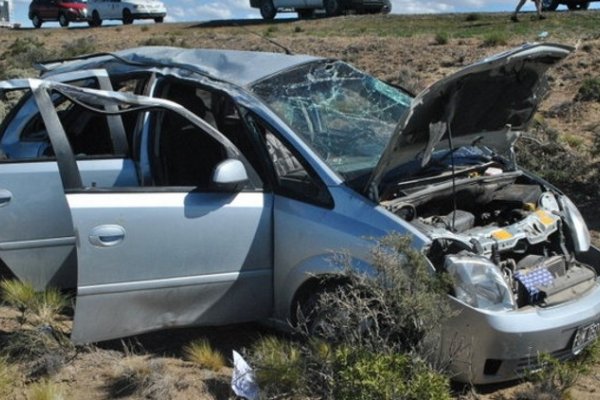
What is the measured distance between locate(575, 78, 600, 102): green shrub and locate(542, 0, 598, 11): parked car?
14.9m

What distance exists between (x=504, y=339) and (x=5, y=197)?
9.93ft

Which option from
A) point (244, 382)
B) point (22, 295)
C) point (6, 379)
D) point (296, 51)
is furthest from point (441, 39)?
point (6, 379)

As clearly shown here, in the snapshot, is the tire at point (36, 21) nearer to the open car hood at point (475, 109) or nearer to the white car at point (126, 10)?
the white car at point (126, 10)

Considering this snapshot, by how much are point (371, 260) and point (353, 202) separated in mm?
379

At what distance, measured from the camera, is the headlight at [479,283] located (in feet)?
12.4

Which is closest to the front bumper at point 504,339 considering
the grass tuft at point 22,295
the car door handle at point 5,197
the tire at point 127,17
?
the grass tuft at point 22,295

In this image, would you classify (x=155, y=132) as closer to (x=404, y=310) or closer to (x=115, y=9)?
(x=404, y=310)

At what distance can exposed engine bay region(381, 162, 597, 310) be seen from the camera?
3.83 meters

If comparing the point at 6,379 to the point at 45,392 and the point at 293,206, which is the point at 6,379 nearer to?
the point at 45,392

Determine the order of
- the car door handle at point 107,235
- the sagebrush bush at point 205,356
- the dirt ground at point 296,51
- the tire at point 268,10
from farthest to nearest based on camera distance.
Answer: the tire at point 268,10
the sagebrush bush at point 205,356
the dirt ground at point 296,51
the car door handle at point 107,235

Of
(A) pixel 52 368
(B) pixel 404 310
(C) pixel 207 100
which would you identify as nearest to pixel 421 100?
(B) pixel 404 310

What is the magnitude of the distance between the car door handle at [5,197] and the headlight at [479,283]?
8.78 feet

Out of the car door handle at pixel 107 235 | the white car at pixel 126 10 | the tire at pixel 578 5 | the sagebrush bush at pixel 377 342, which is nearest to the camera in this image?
the sagebrush bush at pixel 377 342

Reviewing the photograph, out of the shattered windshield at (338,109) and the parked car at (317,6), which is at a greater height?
the shattered windshield at (338,109)
